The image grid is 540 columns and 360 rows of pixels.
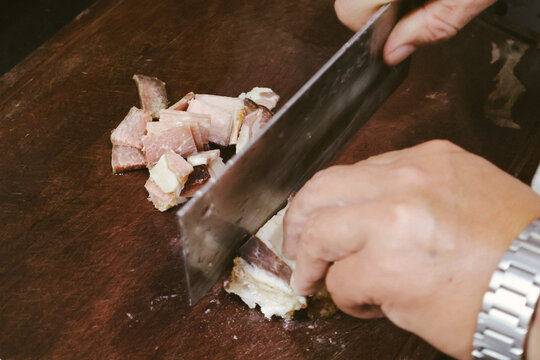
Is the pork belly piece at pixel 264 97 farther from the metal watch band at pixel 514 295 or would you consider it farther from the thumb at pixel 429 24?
the metal watch band at pixel 514 295

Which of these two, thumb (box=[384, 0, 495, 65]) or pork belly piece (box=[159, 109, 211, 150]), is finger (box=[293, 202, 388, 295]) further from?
thumb (box=[384, 0, 495, 65])

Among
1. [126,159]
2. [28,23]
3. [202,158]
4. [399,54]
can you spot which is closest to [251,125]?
[202,158]

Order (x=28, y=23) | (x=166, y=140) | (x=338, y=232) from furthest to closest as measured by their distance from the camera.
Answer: (x=28, y=23) < (x=166, y=140) < (x=338, y=232)

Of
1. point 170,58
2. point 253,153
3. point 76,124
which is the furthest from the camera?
point 170,58

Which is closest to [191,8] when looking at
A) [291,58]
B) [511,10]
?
[291,58]

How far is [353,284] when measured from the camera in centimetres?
128

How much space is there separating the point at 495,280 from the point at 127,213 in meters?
1.34

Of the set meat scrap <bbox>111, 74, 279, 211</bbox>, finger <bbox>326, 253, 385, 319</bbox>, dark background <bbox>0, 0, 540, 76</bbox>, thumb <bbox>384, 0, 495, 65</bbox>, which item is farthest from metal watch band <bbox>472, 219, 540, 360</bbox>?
dark background <bbox>0, 0, 540, 76</bbox>

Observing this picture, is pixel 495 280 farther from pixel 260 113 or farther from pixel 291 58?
pixel 291 58

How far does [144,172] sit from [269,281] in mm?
708

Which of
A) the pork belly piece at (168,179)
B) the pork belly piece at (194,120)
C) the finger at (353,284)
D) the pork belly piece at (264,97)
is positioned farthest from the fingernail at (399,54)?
the finger at (353,284)

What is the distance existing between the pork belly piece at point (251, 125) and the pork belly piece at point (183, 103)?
27 cm

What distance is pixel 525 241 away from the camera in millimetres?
1154

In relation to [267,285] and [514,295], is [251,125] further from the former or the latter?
[514,295]
